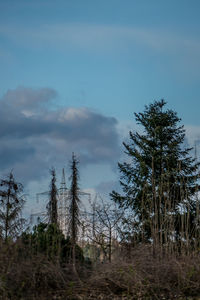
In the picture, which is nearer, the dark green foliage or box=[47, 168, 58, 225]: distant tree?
the dark green foliage

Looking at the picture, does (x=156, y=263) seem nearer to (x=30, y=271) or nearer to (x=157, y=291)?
(x=157, y=291)

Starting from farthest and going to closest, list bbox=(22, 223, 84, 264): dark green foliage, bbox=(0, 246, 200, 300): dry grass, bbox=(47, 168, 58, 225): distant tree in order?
bbox=(47, 168, 58, 225): distant tree, bbox=(22, 223, 84, 264): dark green foliage, bbox=(0, 246, 200, 300): dry grass

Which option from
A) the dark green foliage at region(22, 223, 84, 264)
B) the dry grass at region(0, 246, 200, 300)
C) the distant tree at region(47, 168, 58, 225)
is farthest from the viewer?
the distant tree at region(47, 168, 58, 225)

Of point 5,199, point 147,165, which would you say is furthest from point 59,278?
point 147,165

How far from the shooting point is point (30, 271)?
6.37 metres

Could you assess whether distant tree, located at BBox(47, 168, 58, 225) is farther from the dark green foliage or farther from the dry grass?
the dry grass

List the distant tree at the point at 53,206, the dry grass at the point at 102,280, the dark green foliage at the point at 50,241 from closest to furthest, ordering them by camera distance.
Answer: the dry grass at the point at 102,280, the dark green foliage at the point at 50,241, the distant tree at the point at 53,206

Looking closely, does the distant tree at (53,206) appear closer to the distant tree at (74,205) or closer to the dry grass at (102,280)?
the distant tree at (74,205)

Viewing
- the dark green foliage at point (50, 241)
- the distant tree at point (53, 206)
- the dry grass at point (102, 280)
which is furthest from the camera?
the distant tree at point (53, 206)

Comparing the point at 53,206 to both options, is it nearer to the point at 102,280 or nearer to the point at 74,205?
the point at 74,205

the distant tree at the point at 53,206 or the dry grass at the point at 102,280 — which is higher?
the distant tree at the point at 53,206

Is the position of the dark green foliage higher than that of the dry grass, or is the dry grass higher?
the dark green foliage

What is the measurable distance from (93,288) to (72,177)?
13.7 ft

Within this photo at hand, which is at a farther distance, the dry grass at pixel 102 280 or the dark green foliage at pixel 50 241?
the dark green foliage at pixel 50 241
